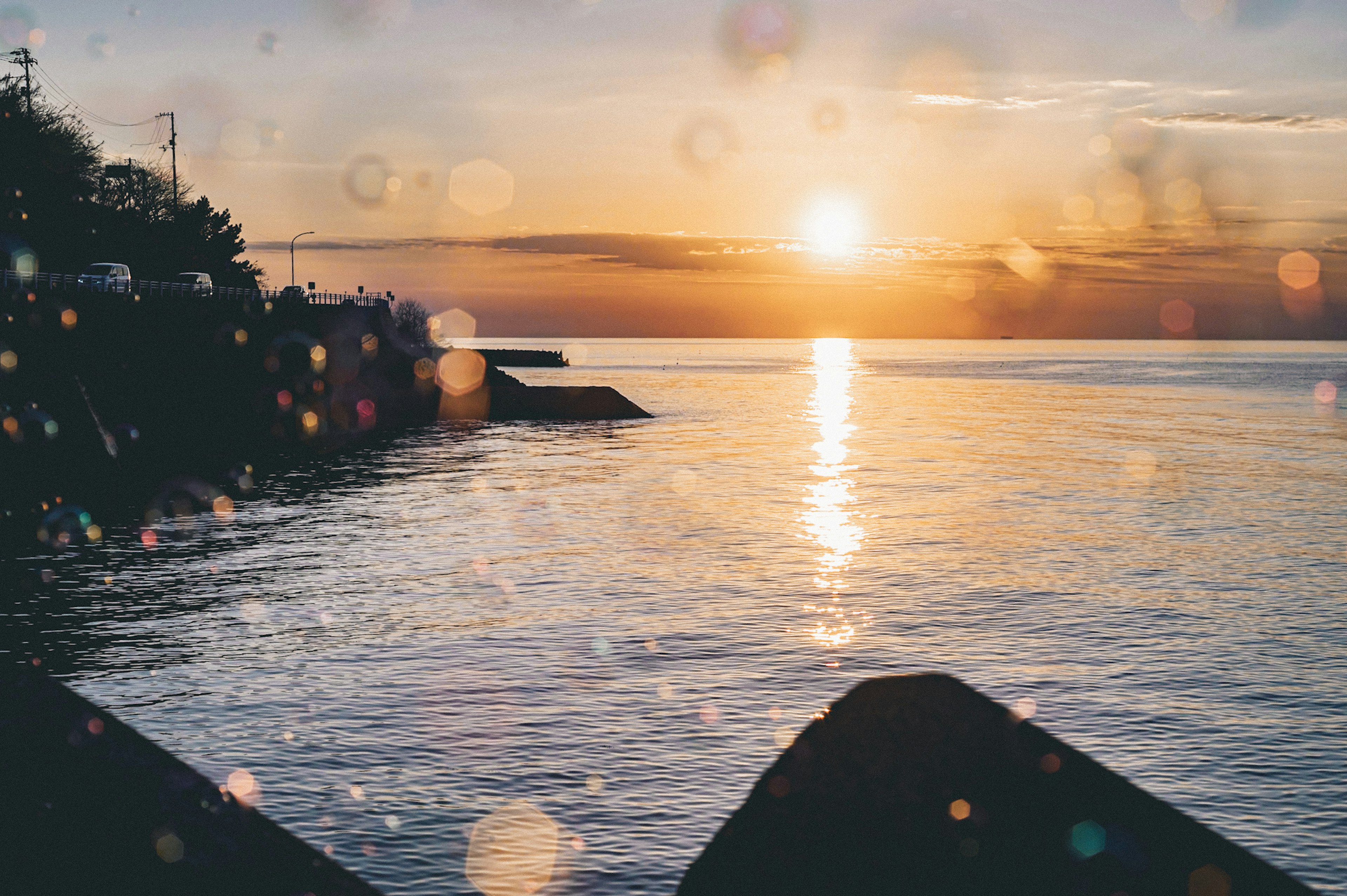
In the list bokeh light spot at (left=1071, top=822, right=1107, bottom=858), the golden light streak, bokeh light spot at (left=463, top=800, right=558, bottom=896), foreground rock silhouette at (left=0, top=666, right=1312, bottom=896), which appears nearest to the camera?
foreground rock silhouette at (left=0, top=666, right=1312, bottom=896)

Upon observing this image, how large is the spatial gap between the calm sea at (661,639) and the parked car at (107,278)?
23.5 meters

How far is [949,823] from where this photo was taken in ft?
36.0

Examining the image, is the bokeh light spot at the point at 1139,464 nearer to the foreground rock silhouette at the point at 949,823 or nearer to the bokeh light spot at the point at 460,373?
the foreground rock silhouette at the point at 949,823

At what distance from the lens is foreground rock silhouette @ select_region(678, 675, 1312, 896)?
10.5m

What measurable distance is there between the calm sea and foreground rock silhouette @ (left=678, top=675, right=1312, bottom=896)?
225cm

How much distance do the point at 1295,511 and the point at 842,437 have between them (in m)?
46.9

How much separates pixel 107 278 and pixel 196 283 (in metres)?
22.7

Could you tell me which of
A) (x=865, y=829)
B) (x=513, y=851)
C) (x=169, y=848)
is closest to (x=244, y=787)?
(x=513, y=851)

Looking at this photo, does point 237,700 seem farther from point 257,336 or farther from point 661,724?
point 257,336

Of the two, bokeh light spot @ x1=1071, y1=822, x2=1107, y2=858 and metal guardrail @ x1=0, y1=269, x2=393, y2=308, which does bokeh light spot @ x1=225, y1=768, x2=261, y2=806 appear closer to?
bokeh light spot @ x1=1071, y1=822, x2=1107, y2=858

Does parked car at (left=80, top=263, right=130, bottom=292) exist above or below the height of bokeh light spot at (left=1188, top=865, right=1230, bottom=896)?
above

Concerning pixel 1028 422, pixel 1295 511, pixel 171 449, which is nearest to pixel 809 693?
pixel 1295 511

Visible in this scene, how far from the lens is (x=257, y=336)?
3221 inches

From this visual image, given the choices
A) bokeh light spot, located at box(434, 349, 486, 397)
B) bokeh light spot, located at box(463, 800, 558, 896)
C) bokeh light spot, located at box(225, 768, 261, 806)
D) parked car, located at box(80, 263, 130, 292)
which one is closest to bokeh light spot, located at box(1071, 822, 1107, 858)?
bokeh light spot, located at box(463, 800, 558, 896)
